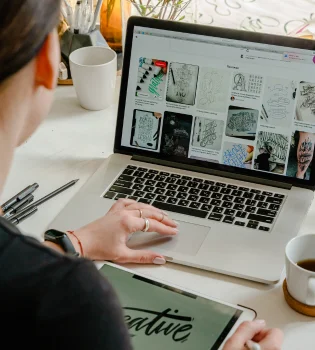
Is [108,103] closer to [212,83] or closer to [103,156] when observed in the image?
[103,156]

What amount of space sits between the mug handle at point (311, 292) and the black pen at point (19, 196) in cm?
53

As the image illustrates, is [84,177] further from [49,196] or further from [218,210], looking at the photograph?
[218,210]

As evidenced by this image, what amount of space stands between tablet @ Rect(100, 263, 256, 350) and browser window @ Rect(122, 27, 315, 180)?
33 centimetres

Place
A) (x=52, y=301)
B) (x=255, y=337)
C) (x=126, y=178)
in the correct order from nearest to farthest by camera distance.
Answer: (x=52, y=301), (x=255, y=337), (x=126, y=178)

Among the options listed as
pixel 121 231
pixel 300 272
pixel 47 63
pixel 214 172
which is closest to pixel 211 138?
pixel 214 172

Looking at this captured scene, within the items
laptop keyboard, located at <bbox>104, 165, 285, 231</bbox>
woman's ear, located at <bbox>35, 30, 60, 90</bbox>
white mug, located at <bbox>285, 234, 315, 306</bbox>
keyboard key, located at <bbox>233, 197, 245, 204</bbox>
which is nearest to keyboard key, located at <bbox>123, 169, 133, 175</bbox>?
laptop keyboard, located at <bbox>104, 165, 285, 231</bbox>

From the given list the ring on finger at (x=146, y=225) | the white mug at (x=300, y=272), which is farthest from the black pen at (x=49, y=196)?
the white mug at (x=300, y=272)

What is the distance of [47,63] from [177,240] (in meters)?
0.49

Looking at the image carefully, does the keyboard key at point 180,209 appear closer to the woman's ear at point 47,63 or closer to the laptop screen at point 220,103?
the laptop screen at point 220,103

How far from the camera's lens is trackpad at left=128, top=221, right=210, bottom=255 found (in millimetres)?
991

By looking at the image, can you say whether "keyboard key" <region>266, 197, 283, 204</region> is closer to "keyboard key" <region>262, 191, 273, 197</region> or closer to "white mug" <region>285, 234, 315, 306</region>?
"keyboard key" <region>262, 191, 273, 197</region>

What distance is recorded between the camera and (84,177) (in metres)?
1.20

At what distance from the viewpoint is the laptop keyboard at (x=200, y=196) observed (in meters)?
1.05

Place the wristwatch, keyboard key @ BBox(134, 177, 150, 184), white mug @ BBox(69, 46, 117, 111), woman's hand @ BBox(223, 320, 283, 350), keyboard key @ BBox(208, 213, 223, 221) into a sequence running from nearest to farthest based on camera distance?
woman's hand @ BBox(223, 320, 283, 350), the wristwatch, keyboard key @ BBox(208, 213, 223, 221), keyboard key @ BBox(134, 177, 150, 184), white mug @ BBox(69, 46, 117, 111)
